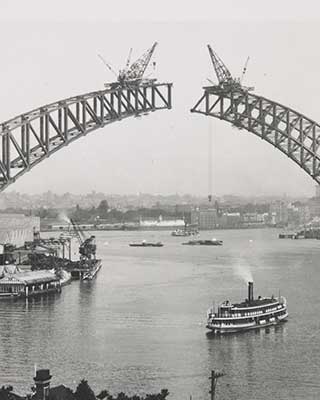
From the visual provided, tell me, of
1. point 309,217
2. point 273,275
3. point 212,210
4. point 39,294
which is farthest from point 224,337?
point 212,210

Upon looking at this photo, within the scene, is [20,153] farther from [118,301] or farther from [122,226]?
[122,226]

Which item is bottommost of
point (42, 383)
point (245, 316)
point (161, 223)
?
point (245, 316)

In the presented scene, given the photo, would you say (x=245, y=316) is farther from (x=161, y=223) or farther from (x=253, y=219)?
(x=253, y=219)

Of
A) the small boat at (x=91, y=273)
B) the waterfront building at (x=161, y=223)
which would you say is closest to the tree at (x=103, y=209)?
the waterfront building at (x=161, y=223)

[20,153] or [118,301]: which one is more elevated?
[20,153]

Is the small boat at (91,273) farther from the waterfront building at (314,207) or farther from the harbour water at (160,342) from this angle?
the waterfront building at (314,207)

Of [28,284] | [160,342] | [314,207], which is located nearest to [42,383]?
[160,342]
